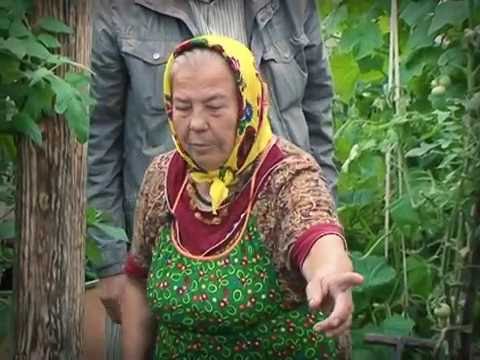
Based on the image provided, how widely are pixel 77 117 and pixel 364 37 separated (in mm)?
1554

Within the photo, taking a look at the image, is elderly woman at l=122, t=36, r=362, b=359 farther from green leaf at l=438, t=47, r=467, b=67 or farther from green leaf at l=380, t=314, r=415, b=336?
green leaf at l=380, t=314, r=415, b=336

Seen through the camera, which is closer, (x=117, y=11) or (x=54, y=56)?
(x=54, y=56)

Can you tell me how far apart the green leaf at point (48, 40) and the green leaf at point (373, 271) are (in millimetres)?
1536

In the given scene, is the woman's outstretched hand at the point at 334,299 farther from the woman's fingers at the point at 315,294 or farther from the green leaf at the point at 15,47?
the green leaf at the point at 15,47

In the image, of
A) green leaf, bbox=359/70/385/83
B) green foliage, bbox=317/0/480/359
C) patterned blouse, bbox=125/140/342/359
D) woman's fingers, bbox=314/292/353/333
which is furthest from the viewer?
green leaf, bbox=359/70/385/83

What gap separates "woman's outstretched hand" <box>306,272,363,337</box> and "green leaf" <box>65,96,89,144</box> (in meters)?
A: 0.97

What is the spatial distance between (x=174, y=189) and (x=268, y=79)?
80 cm

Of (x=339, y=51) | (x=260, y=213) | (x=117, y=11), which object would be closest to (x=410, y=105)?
(x=339, y=51)


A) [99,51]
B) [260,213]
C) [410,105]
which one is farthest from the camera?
[410,105]

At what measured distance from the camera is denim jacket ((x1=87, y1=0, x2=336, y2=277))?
371 cm

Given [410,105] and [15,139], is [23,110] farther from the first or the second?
[410,105]

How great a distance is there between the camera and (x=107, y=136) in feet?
12.5

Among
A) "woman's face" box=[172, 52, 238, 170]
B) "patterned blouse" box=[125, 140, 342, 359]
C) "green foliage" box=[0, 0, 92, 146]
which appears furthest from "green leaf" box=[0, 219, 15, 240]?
"woman's face" box=[172, 52, 238, 170]

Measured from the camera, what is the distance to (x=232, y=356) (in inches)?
115
